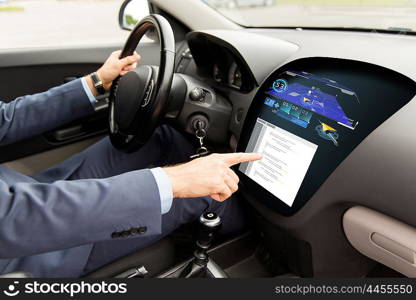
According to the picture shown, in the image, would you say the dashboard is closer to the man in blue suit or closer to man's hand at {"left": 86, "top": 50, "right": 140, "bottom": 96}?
man's hand at {"left": 86, "top": 50, "right": 140, "bottom": 96}

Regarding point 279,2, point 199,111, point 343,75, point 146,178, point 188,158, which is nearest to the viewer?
point 146,178

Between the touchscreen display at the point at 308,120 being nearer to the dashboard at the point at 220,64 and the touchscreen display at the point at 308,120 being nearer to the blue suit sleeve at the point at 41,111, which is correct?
the dashboard at the point at 220,64

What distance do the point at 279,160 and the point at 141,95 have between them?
1.44 ft

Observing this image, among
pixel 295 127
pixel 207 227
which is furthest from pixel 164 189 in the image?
pixel 295 127

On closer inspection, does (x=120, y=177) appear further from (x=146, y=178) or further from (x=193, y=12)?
(x=193, y=12)

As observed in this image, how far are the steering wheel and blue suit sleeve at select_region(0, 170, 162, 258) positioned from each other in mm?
289

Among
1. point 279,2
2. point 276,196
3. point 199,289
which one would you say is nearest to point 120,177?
point 199,289

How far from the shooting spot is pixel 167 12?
1.60 metres

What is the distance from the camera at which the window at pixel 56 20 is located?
2416 mm

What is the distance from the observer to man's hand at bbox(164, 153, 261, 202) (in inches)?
31.0

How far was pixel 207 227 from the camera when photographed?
3.32 ft

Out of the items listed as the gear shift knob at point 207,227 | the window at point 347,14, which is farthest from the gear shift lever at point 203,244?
the window at point 347,14

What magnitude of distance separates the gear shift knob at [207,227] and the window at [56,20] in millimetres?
1114

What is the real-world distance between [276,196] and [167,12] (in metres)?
0.99
